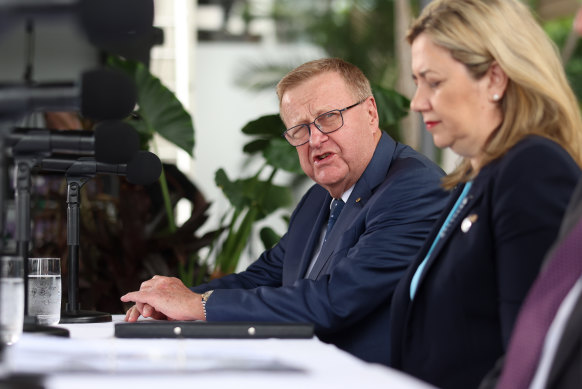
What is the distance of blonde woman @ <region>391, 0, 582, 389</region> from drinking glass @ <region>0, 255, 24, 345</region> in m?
0.84

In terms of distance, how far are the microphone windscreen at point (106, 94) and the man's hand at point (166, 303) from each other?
726 mm

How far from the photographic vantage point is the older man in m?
2.14

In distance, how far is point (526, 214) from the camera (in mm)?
1559

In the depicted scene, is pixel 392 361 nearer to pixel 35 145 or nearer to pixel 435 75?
pixel 435 75

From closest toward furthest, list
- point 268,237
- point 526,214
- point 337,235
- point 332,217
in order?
point 526,214, point 337,235, point 332,217, point 268,237

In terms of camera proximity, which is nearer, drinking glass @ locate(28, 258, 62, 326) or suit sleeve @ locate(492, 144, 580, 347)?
suit sleeve @ locate(492, 144, 580, 347)

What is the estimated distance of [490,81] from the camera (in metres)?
1.75

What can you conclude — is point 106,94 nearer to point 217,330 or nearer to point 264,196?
point 217,330

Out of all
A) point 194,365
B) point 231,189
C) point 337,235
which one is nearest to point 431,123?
point 337,235

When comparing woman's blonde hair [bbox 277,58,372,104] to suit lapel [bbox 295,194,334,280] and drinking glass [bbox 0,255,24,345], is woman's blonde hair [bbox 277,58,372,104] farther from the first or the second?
drinking glass [bbox 0,255,24,345]

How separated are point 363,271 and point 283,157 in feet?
6.08

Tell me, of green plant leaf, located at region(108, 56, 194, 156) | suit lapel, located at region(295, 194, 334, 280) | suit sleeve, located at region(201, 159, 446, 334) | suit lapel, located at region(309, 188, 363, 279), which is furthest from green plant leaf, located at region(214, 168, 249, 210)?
suit sleeve, located at region(201, 159, 446, 334)

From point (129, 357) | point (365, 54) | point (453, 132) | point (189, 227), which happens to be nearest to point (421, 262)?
point (453, 132)

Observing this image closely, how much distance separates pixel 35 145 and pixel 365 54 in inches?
390
